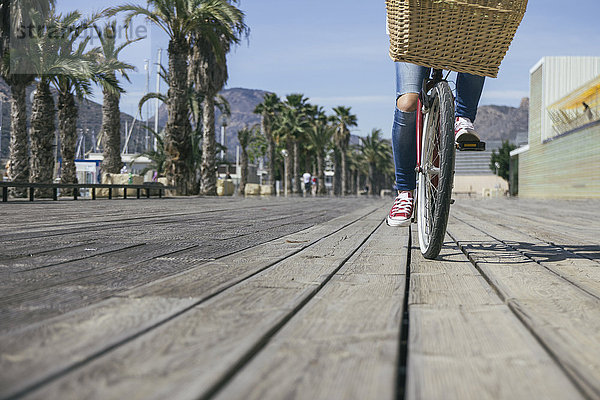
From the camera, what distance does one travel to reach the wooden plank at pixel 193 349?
2.74 feet

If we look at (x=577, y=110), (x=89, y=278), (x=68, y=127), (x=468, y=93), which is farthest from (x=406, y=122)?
(x=577, y=110)

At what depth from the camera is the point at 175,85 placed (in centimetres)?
1944

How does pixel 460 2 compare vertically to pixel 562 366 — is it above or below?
above

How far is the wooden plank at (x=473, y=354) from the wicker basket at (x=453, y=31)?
123 centimetres

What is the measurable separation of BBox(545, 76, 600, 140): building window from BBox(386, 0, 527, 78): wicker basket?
31566 mm

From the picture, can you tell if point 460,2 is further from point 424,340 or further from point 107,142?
point 107,142

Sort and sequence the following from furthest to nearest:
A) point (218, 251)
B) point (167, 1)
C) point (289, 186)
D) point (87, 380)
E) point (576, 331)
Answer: point (289, 186)
point (167, 1)
point (218, 251)
point (576, 331)
point (87, 380)

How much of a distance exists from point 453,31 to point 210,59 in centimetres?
2359

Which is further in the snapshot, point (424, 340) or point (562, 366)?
point (424, 340)

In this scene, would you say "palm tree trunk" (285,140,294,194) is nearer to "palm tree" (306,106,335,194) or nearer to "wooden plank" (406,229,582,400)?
"palm tree" (306,106,335,194)

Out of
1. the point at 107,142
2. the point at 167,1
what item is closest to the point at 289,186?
the point at 107,142

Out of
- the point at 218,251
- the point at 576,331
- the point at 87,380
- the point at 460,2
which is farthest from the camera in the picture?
the point at 218,251

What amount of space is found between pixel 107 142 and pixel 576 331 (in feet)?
71.7

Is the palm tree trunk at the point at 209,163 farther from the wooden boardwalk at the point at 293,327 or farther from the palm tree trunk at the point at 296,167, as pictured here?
the wooden boardwalk at the point at 293,327
